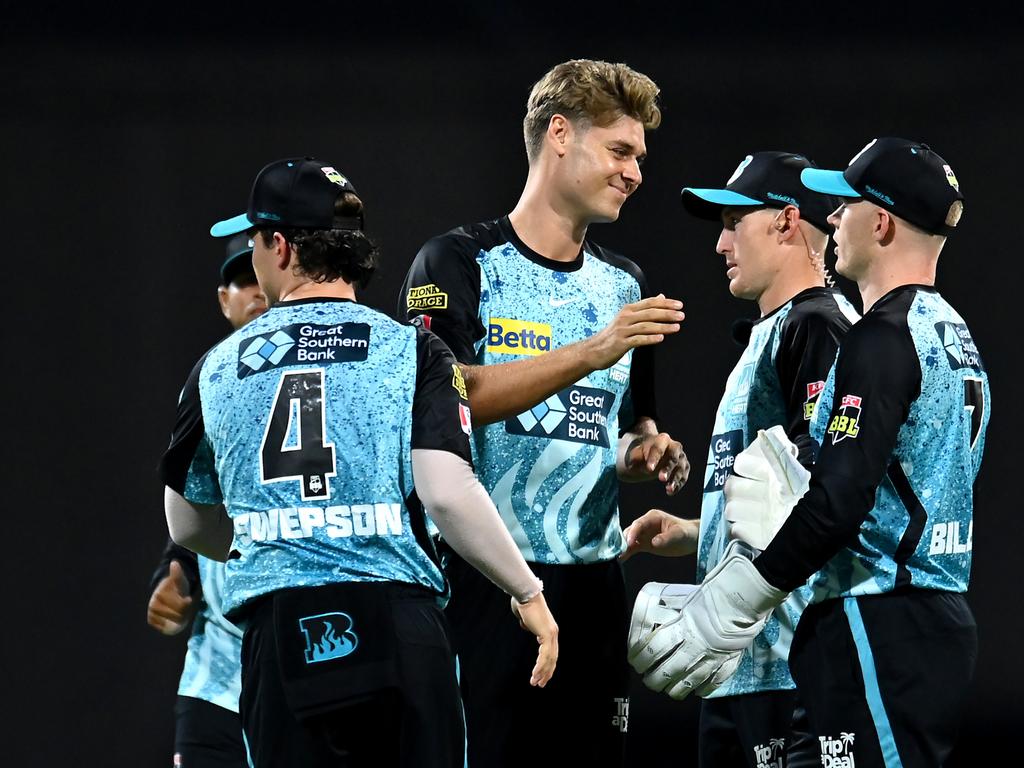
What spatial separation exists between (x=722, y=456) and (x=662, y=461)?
21 centimetres

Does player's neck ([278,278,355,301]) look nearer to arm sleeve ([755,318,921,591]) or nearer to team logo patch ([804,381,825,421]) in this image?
arm sleeve ([755,318,921,591])

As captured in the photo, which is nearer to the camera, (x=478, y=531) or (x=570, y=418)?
(x=478, y=531)

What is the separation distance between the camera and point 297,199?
2594mm

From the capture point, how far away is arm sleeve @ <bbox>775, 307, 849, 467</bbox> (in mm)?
2984

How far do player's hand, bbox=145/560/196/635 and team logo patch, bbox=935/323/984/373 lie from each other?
82.7 inches

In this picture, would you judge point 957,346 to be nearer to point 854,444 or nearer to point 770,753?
A: point 854,444

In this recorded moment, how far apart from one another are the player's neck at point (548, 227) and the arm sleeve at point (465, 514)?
0.85 m

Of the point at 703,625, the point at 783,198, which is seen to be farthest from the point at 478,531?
the point at 783,198

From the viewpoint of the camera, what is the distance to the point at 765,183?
3.40 metres

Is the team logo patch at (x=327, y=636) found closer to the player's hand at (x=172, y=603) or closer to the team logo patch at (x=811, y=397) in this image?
the team logo patch at (x=811, y=397)

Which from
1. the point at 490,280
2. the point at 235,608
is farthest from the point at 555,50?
the point at 235,608

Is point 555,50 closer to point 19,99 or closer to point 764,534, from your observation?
point 19,99

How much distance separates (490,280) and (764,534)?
803 millimetres

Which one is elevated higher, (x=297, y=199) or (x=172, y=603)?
(x=297, y=199)
